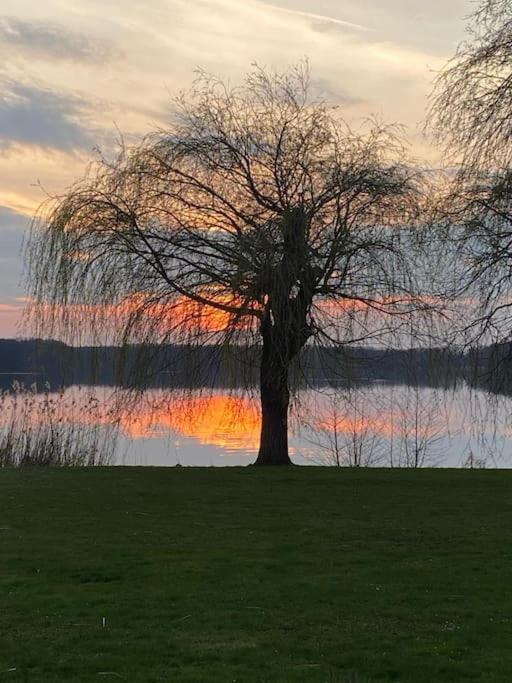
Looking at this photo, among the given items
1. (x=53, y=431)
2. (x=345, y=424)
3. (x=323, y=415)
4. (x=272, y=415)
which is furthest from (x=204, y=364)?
(x=345, y=424)

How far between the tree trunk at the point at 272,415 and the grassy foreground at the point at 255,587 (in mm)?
3045

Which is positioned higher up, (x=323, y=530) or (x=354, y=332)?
(x=354, y=332)

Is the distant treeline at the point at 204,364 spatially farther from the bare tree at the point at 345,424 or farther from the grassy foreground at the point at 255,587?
the grassy foreground at the point at 255,587

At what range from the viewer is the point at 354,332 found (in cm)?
1256

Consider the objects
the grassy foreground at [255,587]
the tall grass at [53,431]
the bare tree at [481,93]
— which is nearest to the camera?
Result: the grassy foreground at [255,587]

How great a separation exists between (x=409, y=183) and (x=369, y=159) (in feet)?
2.41

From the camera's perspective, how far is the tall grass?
47.2ft

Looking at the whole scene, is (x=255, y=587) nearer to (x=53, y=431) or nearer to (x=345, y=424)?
(x=53, y=431)

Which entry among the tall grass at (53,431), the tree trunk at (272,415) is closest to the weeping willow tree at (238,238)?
the tree trunk at (272,415)

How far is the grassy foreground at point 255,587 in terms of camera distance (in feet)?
13.8

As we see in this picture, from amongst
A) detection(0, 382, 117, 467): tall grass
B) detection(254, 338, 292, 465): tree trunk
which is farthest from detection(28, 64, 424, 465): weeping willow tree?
detection(0, 382, 117, 467): tall grass

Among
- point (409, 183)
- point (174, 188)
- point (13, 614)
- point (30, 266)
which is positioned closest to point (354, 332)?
point (409, 183)

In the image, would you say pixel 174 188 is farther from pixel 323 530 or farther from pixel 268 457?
pixel 323 530

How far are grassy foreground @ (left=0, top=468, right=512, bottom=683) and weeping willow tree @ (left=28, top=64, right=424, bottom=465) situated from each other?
3227 millimetres
